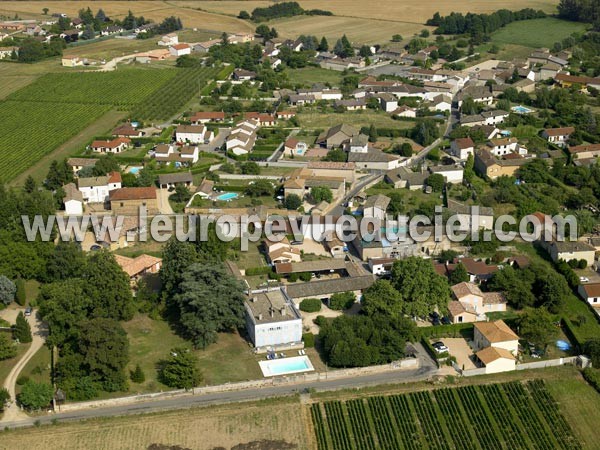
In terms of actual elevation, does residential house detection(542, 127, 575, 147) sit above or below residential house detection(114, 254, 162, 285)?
above

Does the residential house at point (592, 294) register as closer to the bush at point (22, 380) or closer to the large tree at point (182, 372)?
the large tree at point (182, 372)

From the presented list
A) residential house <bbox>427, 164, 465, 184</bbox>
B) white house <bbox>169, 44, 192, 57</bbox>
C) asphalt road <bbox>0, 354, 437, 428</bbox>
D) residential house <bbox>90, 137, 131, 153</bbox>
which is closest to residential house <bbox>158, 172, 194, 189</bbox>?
residential house <bbox>90, 137, 131, 153</bbox>

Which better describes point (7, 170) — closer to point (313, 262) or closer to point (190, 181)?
point (190, 181)

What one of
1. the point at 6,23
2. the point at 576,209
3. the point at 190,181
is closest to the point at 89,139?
the point at 190,181

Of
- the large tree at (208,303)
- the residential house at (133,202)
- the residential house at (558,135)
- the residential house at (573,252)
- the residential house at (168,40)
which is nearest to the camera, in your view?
the large tree at (208,303)

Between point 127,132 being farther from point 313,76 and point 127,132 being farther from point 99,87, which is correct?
point 313,76

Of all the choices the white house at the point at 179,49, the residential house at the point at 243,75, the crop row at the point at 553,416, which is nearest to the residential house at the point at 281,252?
the crop row at the point at 553,416

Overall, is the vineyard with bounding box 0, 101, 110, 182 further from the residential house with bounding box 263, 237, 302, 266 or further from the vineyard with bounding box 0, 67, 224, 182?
the residential house with bounding box 263, 237, 302, 266

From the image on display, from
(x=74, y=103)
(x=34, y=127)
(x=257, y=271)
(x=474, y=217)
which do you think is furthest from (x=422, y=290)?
(x=74, y=103)
